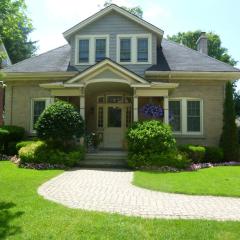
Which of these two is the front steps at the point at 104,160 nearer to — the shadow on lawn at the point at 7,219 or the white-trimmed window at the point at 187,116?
the white-trimmed window at the point at 187,116

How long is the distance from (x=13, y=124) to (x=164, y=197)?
44.0 ft

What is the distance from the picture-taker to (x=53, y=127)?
581 inches

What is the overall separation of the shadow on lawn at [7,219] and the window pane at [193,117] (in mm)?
12886

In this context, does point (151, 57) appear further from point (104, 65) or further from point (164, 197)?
point (164, 197)

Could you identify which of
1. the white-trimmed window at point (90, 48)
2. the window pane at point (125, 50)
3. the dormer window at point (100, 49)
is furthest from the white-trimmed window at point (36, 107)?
the window pane at point (125, 50)

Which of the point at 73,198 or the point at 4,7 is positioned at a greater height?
the point at 4,7

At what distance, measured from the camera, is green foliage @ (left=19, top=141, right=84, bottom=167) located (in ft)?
47.5

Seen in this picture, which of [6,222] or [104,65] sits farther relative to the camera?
[104,65]

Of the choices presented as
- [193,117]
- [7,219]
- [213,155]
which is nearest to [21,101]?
[193,117]

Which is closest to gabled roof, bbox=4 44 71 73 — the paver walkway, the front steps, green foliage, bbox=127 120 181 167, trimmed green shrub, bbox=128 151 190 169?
the front steps

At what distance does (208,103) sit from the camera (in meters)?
18.8

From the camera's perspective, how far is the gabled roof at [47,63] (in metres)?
19.6

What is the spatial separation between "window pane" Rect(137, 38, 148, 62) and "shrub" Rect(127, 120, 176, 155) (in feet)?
18.1

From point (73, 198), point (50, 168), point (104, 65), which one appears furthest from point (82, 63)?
point (73, 198)
